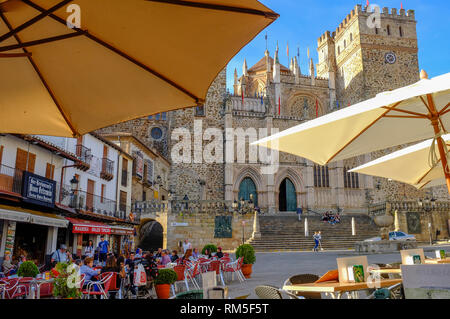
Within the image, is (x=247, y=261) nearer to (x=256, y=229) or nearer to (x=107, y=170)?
(x=256, y=229)

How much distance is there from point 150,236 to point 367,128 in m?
25.2

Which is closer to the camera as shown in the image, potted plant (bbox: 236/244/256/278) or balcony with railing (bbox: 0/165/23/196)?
potted plant (bbox: 236/244/256/278)

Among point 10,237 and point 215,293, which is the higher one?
point 10,237

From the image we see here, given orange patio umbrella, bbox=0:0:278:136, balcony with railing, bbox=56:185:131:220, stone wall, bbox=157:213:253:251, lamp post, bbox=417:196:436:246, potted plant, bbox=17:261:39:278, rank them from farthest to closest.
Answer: lamp post, bbox=417:196:436:246
stone wall, bbox=157:213:253:251
balcony with railing, bbox=56:185:131:220
potted plant, bbox=17:261:39:278
orange patio umbrella, bbox=0:0:278:136

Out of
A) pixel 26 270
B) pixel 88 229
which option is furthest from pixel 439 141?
pixel 88 229

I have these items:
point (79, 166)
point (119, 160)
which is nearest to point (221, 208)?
point (119, 160)

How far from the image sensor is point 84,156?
19.1m

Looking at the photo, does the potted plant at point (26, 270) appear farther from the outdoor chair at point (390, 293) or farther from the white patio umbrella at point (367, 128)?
the outdoor chair at point (390, 293)

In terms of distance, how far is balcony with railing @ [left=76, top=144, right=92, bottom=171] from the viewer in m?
18.6

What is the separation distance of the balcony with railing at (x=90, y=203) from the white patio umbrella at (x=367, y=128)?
45.3 feet

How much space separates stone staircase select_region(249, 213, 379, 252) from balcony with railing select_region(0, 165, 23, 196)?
1284 cm

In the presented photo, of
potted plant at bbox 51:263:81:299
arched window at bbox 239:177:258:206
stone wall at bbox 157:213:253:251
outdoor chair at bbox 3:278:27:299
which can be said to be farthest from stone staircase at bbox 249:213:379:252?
potted plant at bbox 51:263:81:299

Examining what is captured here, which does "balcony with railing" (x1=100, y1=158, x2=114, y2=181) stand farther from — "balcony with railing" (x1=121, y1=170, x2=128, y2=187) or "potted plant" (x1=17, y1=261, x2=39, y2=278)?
"potted plant" (x1=17, y1=261, x2=39, y2=278)

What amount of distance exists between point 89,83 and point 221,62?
1420mm
